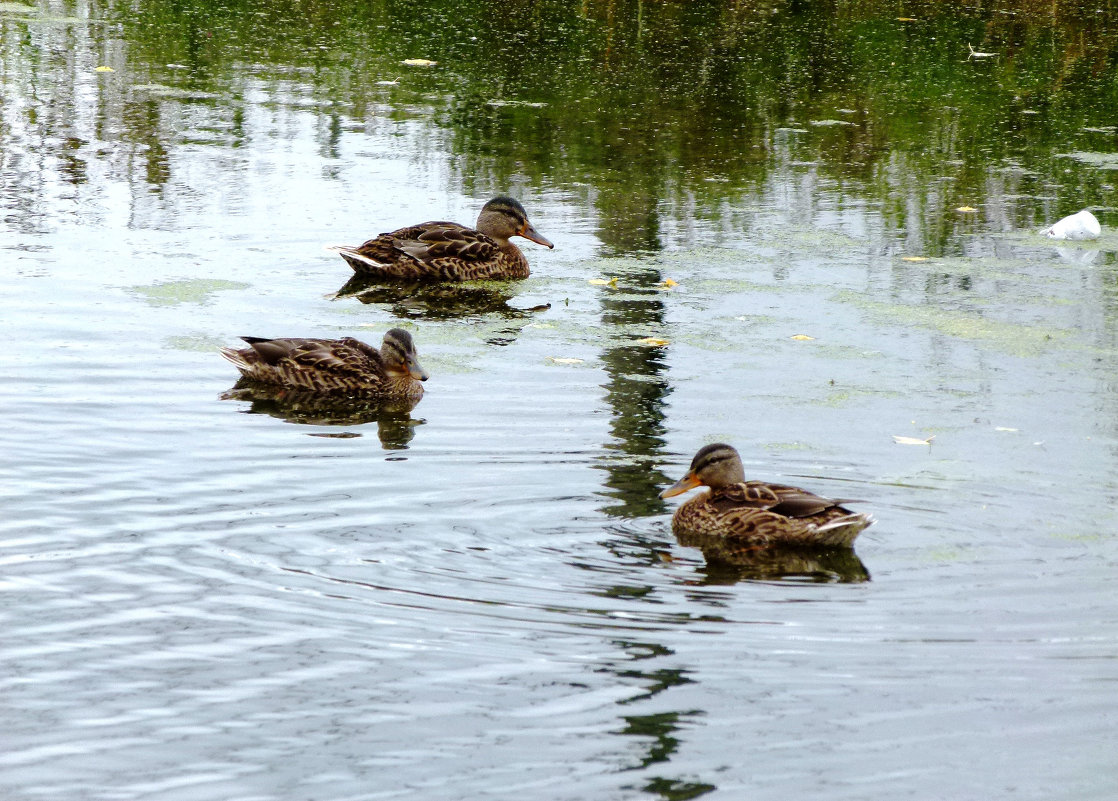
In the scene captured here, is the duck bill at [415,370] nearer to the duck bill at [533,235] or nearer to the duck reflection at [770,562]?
the duck reflection at [770,562]

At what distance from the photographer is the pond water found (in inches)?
178

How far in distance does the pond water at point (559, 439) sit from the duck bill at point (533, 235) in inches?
7.1

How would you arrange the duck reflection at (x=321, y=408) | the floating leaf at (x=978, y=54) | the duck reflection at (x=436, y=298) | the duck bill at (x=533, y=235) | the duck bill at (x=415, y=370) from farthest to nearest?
1. the floating leaf at (x=978, y=54)
2. the duck bill at (x=533, y=235)
3. the duck reflection at (x=436, y=298)
4. the duck bill at (x=415, y=370)
5. the duck reflection at (x=321, y=408)

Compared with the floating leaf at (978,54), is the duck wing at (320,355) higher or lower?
lower

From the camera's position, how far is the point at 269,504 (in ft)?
20.9

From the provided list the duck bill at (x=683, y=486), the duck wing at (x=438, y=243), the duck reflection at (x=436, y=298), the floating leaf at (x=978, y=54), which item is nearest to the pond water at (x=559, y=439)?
A: the duck reflection at (x=436, y=298)

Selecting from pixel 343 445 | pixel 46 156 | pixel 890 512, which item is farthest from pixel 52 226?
pixel 890 512

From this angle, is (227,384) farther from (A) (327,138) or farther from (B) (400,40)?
(B) (400,40)

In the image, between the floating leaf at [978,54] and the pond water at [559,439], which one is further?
the floating leaf at [978,54]

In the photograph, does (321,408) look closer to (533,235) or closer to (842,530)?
(533,235)

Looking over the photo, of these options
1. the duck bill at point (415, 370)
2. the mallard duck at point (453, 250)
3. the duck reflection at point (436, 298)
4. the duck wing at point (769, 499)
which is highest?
the mallard duck at point (453, 250)

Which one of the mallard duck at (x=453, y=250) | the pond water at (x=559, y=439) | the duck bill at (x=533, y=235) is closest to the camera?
the pond water at (x=559, y=439)

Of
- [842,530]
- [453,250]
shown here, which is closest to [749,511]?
[842,530]

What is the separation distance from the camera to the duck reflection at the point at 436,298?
9.90 m
